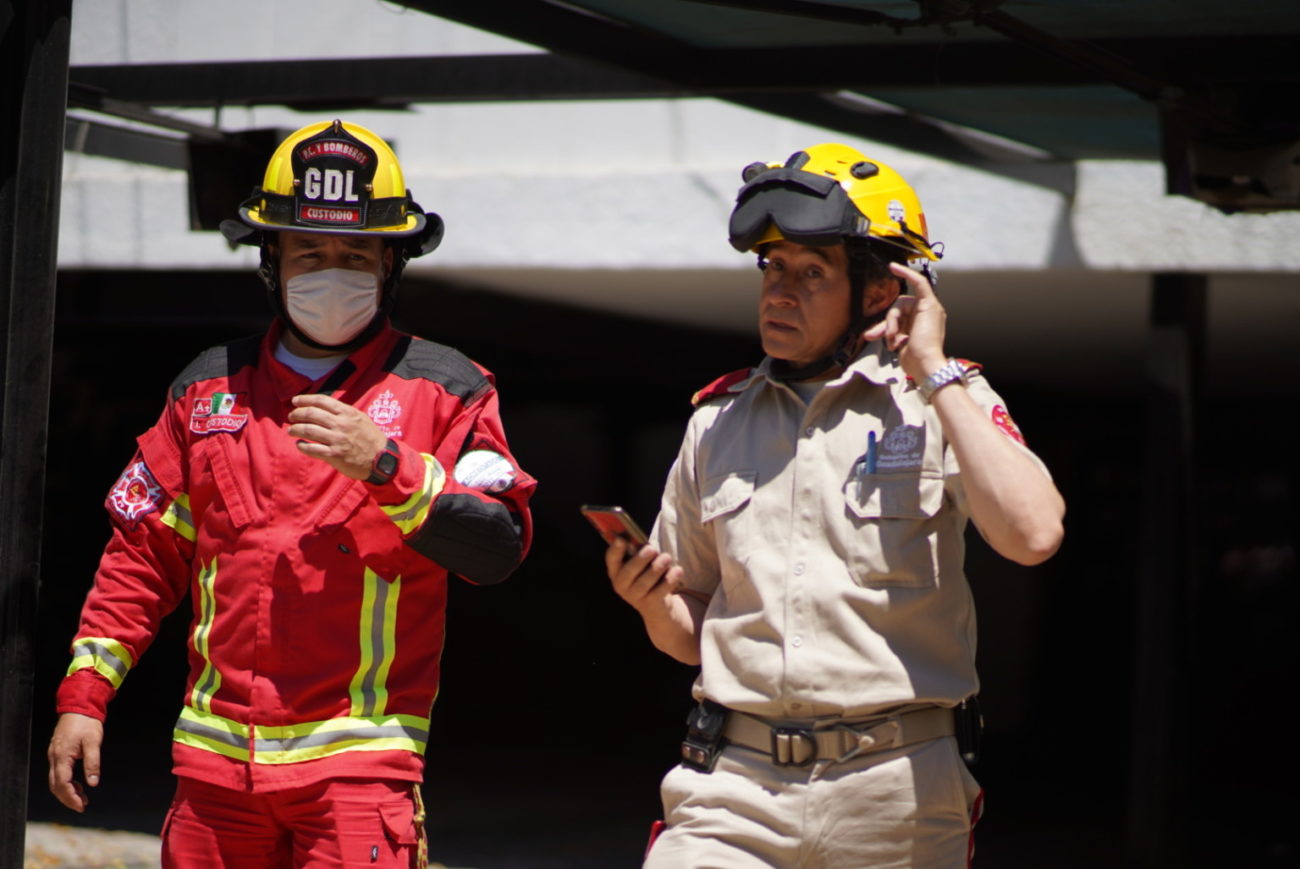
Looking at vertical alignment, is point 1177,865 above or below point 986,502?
below

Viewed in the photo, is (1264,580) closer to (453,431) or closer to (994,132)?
(994,132)

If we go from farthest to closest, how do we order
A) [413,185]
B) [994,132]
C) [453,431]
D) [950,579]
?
[413,185] < [994,132] < [453,431] < [950,579]

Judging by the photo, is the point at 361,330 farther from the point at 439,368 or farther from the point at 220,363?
the point at 220,363

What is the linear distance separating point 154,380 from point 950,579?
10910 millimetres

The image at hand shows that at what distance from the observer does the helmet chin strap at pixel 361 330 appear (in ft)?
10.9

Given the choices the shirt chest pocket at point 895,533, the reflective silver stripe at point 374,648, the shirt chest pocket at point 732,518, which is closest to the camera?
the shirt chest pocket at point 895,533

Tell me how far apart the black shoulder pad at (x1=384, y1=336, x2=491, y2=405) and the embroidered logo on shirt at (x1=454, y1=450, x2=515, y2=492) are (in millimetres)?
148

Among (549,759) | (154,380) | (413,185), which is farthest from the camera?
(154,380)

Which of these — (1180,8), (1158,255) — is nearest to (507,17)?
(1180,8)

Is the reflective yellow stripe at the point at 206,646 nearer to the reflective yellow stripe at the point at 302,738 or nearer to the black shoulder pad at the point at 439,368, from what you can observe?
the reflective yellow stripe at the point at 302,738

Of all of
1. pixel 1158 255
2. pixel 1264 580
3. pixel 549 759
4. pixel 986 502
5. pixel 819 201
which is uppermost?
pixel 1158 255

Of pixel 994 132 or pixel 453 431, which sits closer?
pixel 453 431

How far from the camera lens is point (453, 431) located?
327 centimetres

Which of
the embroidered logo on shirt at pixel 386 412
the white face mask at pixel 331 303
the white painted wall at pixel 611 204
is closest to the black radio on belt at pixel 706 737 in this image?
the embroidered logo on shirt at pixel 386 412
